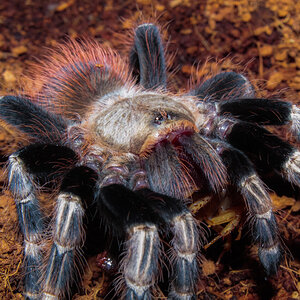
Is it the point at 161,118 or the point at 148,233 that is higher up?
the point at 161,118

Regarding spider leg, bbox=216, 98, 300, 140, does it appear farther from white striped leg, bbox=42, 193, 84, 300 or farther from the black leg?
white striped leg, bbox=42, 193, 84, 300

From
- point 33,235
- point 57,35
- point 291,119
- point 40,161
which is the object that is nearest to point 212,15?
point 57,35

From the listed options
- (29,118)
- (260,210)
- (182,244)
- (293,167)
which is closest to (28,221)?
(29,118)

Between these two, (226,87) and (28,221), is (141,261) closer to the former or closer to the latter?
(28,221)

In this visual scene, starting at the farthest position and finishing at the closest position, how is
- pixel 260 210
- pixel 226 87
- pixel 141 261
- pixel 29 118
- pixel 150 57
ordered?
pixel 150 57 → pixel 226 87 → pixel 29 118 → pixel 260 210 → pixel 141 261

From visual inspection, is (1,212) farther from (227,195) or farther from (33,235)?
(227,195)

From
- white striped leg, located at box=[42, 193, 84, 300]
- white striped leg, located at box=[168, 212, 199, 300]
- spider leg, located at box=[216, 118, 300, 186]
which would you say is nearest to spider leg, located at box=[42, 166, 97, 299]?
white striped leg, located at box=[42, 193, 84, 300]
